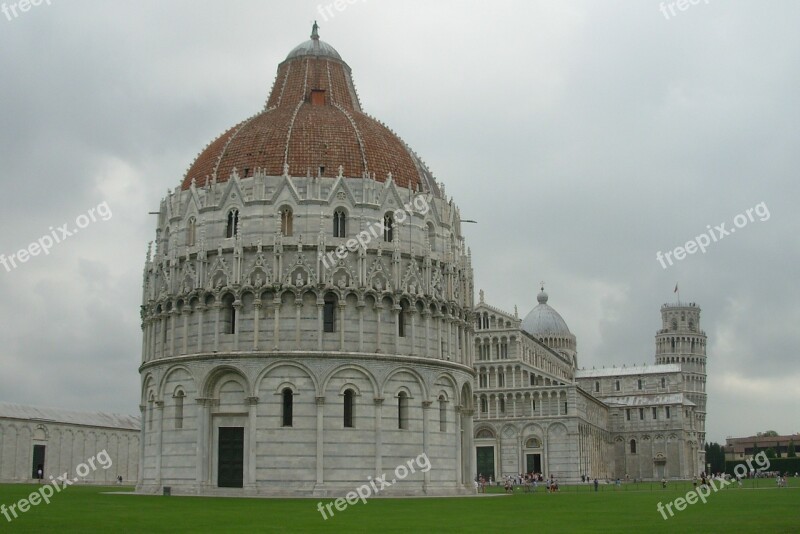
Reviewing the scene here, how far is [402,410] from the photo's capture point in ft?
181

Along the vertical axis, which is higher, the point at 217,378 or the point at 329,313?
the point at 329,313

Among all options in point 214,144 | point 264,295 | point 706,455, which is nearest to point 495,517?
point 264,295

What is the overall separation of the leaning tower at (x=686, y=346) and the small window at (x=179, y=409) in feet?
450

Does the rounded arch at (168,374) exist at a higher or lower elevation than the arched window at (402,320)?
lower

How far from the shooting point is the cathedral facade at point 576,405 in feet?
377

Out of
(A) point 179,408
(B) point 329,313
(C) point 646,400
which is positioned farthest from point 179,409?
(C) point 646,400

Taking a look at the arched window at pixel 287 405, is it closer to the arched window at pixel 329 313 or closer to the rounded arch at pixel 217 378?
the rounded arch at pixel 217 378

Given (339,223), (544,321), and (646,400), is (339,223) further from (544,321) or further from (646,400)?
(544,321)

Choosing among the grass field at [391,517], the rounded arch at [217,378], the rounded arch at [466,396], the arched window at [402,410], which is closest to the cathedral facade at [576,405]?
the rounded arch at [466,396]

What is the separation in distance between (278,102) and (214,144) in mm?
5740

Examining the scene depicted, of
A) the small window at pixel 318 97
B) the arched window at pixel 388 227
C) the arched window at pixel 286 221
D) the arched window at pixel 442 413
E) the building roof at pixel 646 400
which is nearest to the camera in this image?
the arched window at pixel 286 221

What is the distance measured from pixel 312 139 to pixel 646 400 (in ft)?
337

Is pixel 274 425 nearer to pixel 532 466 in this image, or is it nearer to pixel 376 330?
pixel 376 330

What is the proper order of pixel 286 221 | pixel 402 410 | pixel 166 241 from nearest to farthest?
1. pixel 402 410
2. pixel 286 221
3. pixel 166 241
